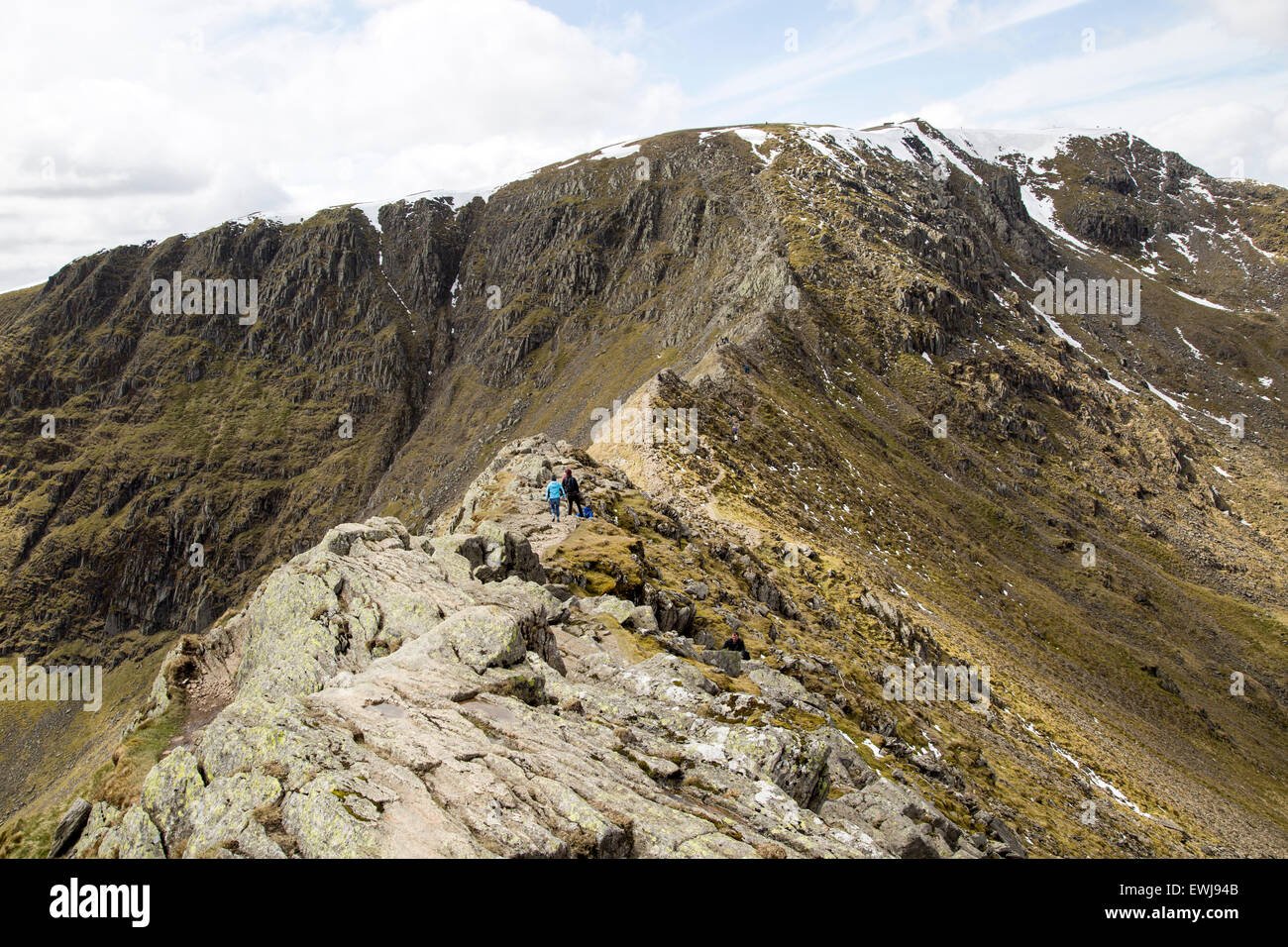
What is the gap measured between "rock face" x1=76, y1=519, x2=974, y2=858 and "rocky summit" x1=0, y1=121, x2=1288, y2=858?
0.29 ft

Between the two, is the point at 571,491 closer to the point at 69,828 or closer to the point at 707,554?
the point at 707,554

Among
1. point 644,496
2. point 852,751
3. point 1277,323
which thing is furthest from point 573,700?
point 1277,323

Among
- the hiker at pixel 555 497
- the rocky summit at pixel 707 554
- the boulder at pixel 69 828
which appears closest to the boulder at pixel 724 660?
the rocky summit at pixel 707 554

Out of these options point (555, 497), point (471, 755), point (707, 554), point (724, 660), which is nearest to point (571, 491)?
point (555, 497)

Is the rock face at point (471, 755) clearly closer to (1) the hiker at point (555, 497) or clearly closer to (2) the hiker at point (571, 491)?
(1) the hiker at point (555, 497)

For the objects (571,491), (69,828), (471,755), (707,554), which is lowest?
(69,828)

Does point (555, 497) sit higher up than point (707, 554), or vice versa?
point (555, 497)

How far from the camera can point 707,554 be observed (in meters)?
36.4

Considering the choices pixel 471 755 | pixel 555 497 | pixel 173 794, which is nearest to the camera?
pixel 173 794

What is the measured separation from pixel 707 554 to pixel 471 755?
25.3m

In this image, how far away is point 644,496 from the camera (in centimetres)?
4078

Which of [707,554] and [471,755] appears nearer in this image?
[471,755]

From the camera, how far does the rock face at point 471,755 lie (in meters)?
10.1
